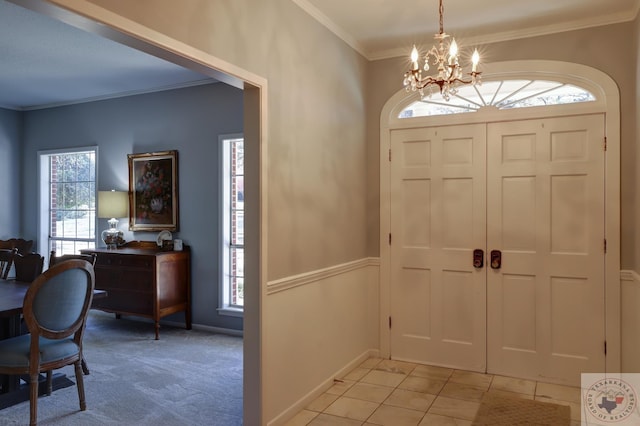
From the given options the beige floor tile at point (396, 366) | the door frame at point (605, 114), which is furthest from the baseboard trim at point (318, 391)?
the door frame at point (605, 114)

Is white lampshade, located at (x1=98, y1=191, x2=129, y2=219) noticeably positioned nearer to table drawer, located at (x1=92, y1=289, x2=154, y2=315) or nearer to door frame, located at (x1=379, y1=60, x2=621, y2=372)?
table drawer, located at (x1=92, y1=289, x2=154, y2=315)

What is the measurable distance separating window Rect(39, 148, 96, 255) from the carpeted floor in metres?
5.15

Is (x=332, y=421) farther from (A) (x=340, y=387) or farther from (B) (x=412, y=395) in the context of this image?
(B) (x=412, y=395)

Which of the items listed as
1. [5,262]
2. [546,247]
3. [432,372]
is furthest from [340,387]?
[5,262]

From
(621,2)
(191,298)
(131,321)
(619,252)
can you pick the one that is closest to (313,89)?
(621,2)

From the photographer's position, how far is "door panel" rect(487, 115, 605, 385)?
11.9 feet

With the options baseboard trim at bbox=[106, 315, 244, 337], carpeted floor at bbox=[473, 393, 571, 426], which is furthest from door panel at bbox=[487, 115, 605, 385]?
baseboard trim at bbox=[106, 315, 244, 337]

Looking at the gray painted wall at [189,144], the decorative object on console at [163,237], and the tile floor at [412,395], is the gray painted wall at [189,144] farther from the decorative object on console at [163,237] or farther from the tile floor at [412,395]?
the tile floor at [412,395]

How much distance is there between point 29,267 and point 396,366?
10.8 ft

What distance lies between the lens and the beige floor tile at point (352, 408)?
10.4ft

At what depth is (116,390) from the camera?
11.7 feet

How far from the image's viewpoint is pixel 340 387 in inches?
144

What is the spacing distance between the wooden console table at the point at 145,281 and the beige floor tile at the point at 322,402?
87.6 inches

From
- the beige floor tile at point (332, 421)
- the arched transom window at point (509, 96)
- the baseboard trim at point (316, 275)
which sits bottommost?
the beige floor tile at point (332, 421)
